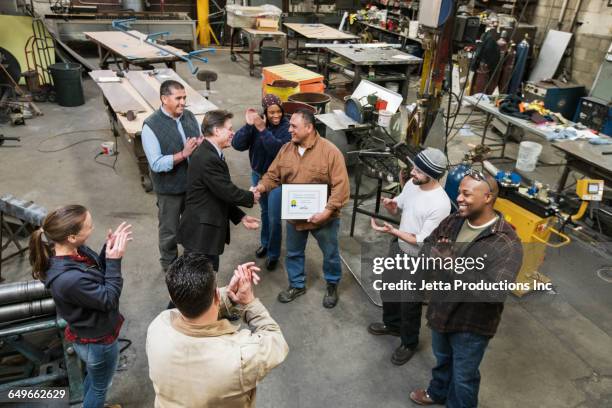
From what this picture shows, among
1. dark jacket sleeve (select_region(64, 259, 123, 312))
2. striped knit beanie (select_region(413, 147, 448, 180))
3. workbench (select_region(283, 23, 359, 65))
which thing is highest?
striped knit beanie (select_region(413, 147, 448, 180))

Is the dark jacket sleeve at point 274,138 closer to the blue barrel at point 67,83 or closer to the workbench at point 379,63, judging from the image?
the workbench at point 379,63

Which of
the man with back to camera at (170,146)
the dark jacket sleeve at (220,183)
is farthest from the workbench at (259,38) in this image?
the dark jacket sleeve at (220,183)

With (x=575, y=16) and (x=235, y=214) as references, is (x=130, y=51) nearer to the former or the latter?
(x=235, y=214)

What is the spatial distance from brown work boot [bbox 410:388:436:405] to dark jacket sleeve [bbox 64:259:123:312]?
203 cm

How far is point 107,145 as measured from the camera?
646 cm

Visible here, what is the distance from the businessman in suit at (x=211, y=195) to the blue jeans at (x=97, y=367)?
954 millimetres

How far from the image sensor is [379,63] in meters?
8.17

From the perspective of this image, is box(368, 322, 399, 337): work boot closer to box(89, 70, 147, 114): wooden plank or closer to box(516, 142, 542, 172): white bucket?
box(516, 142, 542, 172): white bucket

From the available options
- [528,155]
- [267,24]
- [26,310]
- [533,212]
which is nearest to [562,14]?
[528,155]

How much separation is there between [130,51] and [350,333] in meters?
6.47

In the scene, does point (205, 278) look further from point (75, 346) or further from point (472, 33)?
point (472, 33)

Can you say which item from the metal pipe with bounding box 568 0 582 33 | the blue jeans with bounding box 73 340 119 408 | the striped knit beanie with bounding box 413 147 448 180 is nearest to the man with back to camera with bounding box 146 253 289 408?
the blue jeans with bounding box 73 340 119 408

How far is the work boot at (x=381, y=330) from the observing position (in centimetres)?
360

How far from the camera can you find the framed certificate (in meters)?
3.48
